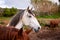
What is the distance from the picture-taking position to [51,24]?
8.51 m

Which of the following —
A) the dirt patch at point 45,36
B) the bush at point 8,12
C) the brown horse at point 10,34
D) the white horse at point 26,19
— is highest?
the brown horse at point 10,34

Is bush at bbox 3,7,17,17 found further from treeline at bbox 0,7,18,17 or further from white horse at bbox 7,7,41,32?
white horse at bbox 7,7,41,32

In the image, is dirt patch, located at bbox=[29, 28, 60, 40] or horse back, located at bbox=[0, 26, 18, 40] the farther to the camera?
dirt patch, located at bbox=[29, 28, 60, 40]

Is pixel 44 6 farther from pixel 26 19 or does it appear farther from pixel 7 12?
pixel 26 19

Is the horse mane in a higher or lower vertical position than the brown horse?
lower

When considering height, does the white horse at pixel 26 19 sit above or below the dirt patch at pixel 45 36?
above

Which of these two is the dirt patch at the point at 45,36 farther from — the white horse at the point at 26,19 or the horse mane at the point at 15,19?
the horse mane at the point at 15,19

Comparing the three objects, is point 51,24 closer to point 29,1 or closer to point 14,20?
point 29,1

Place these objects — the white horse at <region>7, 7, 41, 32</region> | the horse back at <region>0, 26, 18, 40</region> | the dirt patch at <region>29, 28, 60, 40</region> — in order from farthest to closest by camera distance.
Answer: the dirt patch at <region>29, 28, 60, 40</region>
the white horse at <region>7, 7, 41, 32</region>
the horse back at <region>0, 26, 18, 40</region>

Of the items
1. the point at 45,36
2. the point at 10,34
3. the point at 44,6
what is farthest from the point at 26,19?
the point at 44,6

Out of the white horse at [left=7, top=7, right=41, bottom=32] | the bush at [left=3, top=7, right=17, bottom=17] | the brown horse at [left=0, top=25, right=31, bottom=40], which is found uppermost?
the brown horse at [left=0, top=25, right=31, bottom=40]

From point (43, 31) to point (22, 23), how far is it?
3.99 m

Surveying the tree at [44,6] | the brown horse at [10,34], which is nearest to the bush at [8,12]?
the tree at [44,6]

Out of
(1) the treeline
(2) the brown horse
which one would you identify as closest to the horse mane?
(2) the brown horse
